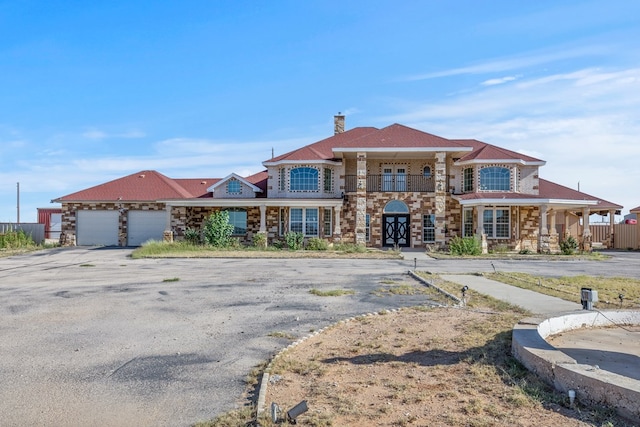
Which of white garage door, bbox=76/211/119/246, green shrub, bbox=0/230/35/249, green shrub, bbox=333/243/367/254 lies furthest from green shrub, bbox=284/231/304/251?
green shrub, bbox=0/230/35/249

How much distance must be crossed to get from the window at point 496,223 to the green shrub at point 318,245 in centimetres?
949

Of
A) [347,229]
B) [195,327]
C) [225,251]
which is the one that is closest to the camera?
[195,327]

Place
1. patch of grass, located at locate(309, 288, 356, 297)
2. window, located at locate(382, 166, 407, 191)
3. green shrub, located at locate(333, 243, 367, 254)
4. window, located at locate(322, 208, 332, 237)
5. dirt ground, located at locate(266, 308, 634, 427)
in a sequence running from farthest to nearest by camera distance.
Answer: window, located at locate(382, 166, 407, 191)
window, located at locate(322, 208, 332, 237)
green shrub, located at locate(333, 243, 367, 254)
patch of grass, located at locate(309, 288, 356, 297)
dirt ground, located at locate(266, 308, 634, 427)

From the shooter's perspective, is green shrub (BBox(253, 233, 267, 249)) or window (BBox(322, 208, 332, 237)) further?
window (BBox(322, 208, 332, 237))

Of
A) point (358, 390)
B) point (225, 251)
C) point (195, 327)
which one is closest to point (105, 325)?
point (195, 327)

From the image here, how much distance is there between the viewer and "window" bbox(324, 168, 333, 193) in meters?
33.3

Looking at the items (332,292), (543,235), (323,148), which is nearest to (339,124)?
(323,148)

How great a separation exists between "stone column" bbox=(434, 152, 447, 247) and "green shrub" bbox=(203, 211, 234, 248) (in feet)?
40.4

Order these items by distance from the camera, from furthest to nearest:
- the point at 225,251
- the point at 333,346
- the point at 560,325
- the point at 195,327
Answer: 1. the point at 225,251
2. the point at 195,327
3. the point at 560,325
4. the point at 333,346

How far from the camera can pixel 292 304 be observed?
1083 centimetres

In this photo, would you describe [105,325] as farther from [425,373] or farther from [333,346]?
[425,373]

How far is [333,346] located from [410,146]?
82.4ft

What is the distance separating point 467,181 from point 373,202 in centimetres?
600

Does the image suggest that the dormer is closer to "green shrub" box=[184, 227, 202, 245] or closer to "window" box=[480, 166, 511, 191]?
"green shrub" box=[184, 227, 202, 245]
